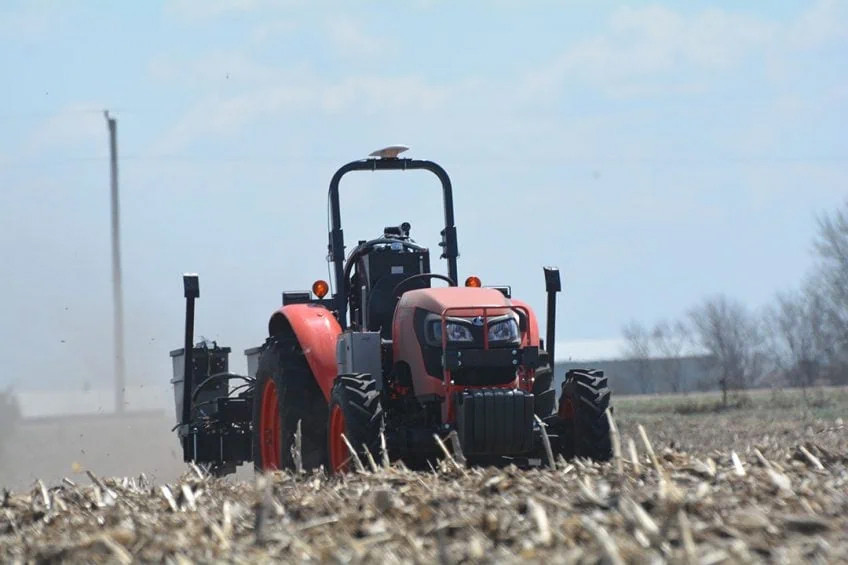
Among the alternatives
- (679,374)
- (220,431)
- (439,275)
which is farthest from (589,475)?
(679,374)

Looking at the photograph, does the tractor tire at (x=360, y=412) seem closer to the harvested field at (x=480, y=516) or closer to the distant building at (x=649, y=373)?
the harvested field at (x=480, y=516)

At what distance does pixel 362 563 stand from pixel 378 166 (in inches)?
272

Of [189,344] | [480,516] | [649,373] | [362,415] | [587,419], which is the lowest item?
[649,373]

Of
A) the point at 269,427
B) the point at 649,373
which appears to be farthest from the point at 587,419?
the point at 649,373

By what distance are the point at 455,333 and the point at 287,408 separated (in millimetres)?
1753

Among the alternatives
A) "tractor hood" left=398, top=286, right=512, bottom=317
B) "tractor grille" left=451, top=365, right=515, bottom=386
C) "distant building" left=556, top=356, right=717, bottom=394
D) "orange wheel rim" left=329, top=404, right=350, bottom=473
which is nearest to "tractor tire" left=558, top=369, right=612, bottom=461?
"tractor grille" left=451, top=365, right=515, bottom=386

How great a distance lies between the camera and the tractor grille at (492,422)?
1004cm

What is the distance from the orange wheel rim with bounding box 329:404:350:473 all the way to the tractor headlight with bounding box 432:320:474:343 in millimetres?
874

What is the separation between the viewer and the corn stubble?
17.9 feet

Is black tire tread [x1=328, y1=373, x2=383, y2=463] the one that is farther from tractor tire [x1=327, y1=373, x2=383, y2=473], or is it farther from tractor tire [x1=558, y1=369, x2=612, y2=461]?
tractor tire [x1=558, y1=369, x2=612, y2=461]

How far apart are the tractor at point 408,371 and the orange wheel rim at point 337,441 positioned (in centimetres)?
2

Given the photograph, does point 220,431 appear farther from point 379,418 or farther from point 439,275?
point 379,418

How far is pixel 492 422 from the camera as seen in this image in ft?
33.0

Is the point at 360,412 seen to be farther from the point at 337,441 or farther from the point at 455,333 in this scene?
the point at 455,333
